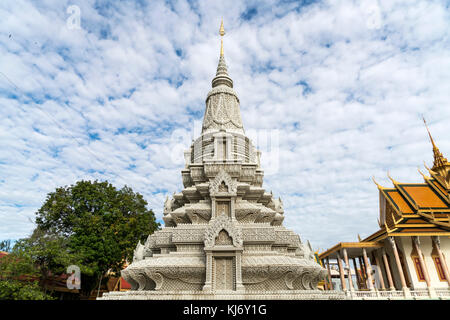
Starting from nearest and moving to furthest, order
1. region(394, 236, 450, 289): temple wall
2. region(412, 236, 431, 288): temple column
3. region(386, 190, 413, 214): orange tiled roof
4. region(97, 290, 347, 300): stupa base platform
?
region(97, 290, 347, 300): stupa base platform, region(412, 236, 431, 288): temple column, region(394, 236, 450, 289): temple wall, region(386, 190, 413, 214): orange tiled roof

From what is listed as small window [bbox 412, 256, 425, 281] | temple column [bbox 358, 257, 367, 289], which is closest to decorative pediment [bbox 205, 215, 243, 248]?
small window [bbox 412, 256, 425, 281]

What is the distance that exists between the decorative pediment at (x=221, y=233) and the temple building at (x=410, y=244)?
501 inches

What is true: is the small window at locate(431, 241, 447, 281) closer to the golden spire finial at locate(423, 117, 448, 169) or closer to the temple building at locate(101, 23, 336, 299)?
the golden spire finial at locate(423, 117, 448, 169)

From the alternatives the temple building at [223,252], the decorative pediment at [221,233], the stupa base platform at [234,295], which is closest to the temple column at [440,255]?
the temple building at [223,252]

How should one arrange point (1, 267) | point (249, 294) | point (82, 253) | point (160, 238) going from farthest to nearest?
point (82, 253), point (1, 267), point (160, 238), point (249, 294)

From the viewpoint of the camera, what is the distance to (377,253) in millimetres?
24047

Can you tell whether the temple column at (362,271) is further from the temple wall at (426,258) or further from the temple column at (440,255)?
the temple column at (440,255)

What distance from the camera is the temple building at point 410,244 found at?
19.5 m

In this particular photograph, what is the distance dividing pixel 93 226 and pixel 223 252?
14.4 metres

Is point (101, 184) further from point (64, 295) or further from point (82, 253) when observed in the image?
point (64, 295)

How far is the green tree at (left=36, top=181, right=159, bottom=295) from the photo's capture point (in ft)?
64.6
